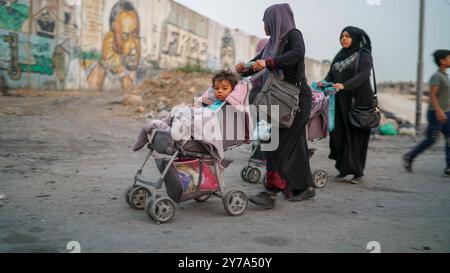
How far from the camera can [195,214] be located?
3.89 metres

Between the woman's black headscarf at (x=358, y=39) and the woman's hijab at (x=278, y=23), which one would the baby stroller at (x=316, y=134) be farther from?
the woman's hijab at (x=278, y=23)

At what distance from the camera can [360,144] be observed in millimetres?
5570

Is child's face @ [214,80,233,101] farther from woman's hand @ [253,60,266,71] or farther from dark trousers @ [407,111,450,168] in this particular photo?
dark trousers @ [407,111,450,168]

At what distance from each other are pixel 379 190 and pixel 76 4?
15.8m

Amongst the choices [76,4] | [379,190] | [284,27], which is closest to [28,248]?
[284,27]

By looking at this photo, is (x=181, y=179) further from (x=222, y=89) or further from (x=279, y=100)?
(x=279, y=100)

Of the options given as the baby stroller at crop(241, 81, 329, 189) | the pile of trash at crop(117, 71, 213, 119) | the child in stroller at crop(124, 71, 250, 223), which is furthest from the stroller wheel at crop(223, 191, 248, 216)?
the pile of trash at crop(117, 71, 213, 119)

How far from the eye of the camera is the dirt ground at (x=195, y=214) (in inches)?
121

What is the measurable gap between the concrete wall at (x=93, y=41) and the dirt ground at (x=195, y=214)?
336 inches

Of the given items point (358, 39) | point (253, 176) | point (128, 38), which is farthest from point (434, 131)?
point (128, 38)

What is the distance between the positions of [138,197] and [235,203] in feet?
2.82

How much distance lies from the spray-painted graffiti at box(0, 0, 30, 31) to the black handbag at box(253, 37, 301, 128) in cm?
1277

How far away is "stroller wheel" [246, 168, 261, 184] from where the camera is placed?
5.43 m

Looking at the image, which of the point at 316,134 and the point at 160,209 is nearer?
the point at 160,209
